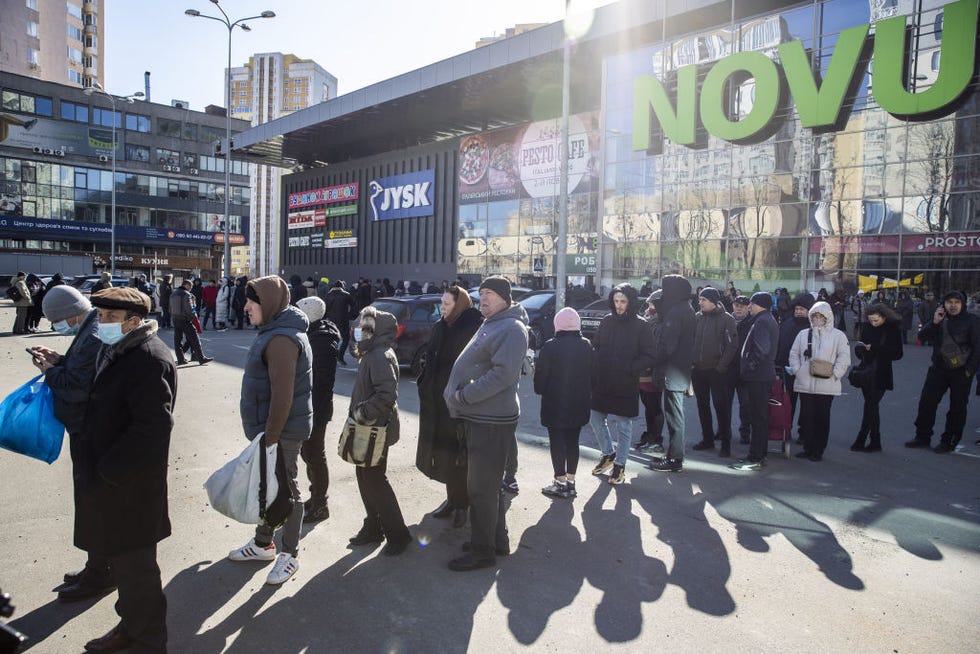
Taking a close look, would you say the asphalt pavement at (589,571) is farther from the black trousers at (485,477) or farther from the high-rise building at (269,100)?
the high-rise building at (269,100)

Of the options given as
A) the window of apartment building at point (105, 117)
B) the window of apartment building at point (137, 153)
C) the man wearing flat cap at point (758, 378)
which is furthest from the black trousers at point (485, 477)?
the window of apartment building at point (137, 153)

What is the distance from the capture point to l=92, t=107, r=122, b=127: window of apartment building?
60625 mm

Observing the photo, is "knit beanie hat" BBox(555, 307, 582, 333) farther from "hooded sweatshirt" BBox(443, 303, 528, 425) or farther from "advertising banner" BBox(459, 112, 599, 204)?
"advertising banner" BBox(459, 112, 599, 204)

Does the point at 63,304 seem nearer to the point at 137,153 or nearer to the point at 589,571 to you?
the point at 589,571

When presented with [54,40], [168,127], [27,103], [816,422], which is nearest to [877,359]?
[816,422]

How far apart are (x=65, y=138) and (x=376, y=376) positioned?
69154mm

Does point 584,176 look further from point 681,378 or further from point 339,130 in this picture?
point 681,378

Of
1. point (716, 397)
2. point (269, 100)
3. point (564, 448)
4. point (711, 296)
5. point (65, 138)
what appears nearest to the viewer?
point (564, 448)

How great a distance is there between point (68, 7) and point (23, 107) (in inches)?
822

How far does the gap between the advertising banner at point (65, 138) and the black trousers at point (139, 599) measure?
66860 millimetres

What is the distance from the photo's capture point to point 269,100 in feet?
447

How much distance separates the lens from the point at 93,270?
58812mm

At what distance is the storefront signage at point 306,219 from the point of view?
51062mm

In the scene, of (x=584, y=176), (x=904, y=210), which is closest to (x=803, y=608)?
(x=904, y=210)
